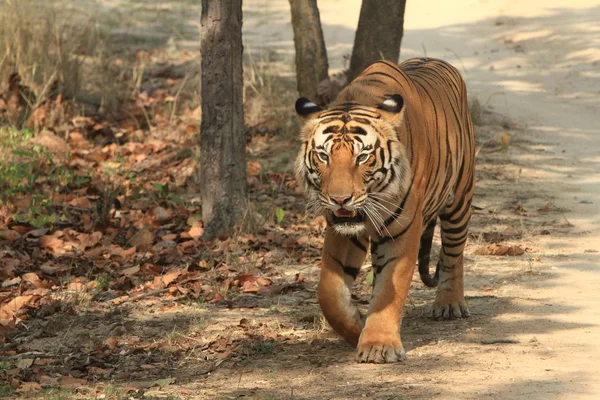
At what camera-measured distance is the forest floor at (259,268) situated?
4961 millimetres

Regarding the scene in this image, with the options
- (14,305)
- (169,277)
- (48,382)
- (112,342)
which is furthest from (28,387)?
(169,277)

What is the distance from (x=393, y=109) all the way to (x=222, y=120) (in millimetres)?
2735

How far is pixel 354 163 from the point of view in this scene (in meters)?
4.95

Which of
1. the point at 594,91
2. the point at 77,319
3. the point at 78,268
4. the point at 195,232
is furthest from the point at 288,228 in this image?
the point at 594,91

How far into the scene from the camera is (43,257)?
7.39m

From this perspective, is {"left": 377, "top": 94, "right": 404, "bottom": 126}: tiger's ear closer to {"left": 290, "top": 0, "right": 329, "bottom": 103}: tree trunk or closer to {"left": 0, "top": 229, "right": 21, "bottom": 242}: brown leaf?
{"left": 0, "top": 229, "right": 21, "bottom": 242}: brown leaf

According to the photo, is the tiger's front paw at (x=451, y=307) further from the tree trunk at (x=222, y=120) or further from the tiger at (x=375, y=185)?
the tree trunk at (x=222, y=120)

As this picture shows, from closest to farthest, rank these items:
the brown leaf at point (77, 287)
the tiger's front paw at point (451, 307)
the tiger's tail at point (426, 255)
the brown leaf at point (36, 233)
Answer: the tiger's front paw at point (451, 307) → the tiger's tail at point (426, 255) → the brown leaf at point (77, 287) → the brown leaf at point (36, 233)

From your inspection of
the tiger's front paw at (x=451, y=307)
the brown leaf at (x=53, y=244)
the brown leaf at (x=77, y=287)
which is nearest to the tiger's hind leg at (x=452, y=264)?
the tiger's front paw at (x=451, y=307)

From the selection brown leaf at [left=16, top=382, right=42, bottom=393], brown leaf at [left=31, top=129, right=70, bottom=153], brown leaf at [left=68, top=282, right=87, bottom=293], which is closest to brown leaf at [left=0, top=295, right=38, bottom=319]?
brown leaf at [left=68, top=282, right=87, bottom=293]

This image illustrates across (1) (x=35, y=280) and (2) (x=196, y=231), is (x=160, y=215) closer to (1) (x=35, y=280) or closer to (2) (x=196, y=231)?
(2) (x=196, y=231)

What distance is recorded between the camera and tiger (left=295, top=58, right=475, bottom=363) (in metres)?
4.97

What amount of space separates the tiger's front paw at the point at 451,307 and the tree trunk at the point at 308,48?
493 centimetres

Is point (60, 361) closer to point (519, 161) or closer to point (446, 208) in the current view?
point (446, 208)
